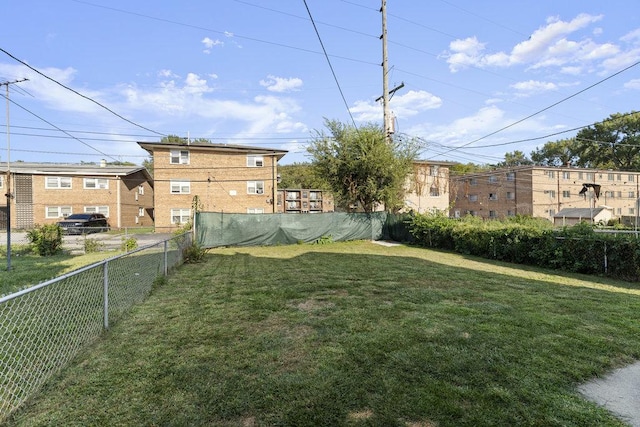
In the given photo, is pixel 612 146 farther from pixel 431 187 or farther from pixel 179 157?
pixel 179 157

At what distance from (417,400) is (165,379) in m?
2.19

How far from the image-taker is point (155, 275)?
757 centimetres

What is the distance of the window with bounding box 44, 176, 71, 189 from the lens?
1110 inches

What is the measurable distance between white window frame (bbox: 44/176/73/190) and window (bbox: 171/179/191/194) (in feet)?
33.0

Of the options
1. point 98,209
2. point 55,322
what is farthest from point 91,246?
point 98,209

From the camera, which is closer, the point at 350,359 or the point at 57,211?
the point at 350,359

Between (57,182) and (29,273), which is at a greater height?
(57,182)

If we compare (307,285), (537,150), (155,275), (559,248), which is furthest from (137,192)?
(537,150)

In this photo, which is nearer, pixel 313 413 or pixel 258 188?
pixel 313 413

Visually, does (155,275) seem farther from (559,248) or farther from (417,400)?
(559,248)

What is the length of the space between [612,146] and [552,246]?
54.1 metres

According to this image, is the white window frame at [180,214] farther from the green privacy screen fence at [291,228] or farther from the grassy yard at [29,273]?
the grassy yard at [29,273]

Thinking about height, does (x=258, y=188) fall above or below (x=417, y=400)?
above

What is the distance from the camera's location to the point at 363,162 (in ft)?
58.4
